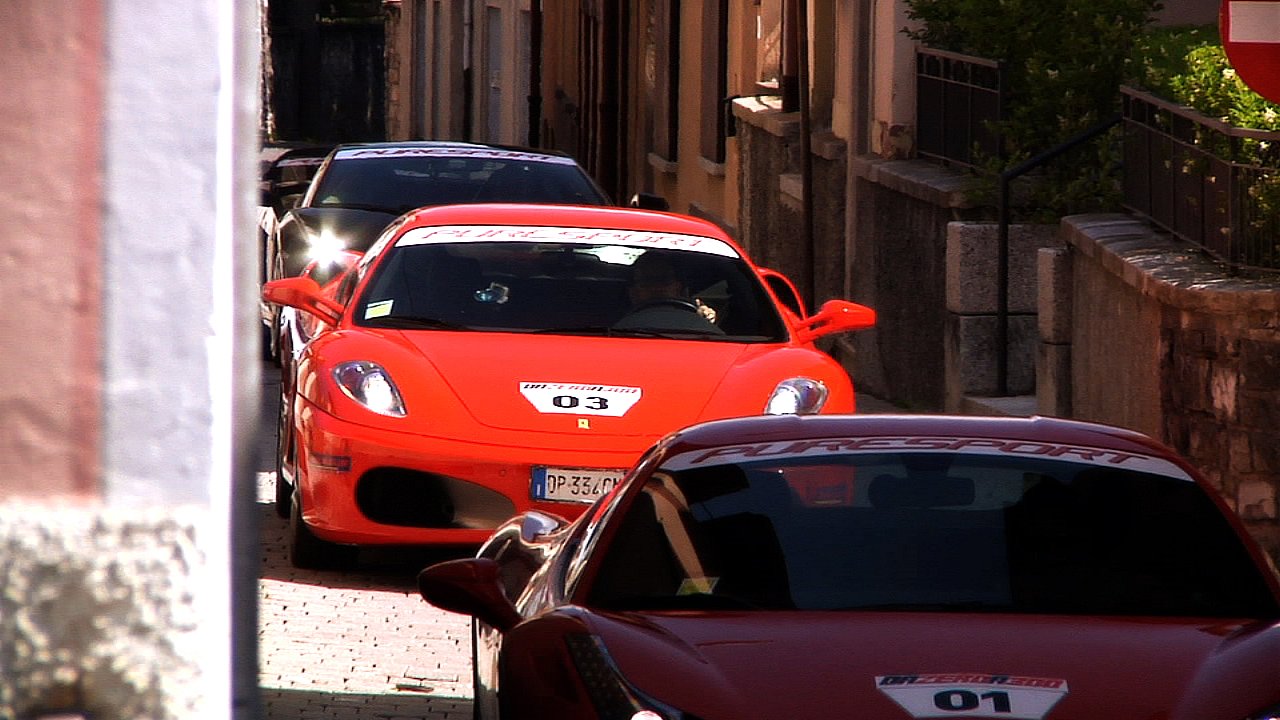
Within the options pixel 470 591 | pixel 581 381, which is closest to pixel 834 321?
pixel 581 381

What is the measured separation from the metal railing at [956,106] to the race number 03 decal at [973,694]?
1003 centimetres

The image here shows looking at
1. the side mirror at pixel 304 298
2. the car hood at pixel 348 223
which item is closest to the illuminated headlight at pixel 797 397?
the side mirror at pixel 304 298

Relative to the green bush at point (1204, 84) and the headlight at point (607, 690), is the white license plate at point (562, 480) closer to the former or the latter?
the green bush at point (1204, 84)

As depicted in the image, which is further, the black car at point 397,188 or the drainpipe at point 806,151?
the drainpipe at point 806,151

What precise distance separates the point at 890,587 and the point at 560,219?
5.86 meters

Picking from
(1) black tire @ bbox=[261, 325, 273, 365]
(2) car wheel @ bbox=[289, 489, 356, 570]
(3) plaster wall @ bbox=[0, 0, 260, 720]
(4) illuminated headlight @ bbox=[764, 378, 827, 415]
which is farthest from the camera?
(1) black tire @ bbox=[261, 325, 273, 365]

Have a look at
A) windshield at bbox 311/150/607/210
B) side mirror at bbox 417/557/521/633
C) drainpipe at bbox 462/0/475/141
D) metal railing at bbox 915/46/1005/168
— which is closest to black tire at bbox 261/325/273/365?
windshield at bbox 311/150/607/210

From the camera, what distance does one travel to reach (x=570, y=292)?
9.95m

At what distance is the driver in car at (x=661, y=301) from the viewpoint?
980 cm

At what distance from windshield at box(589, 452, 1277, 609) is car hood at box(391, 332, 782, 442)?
3.50 metres

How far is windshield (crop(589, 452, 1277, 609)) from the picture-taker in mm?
4801

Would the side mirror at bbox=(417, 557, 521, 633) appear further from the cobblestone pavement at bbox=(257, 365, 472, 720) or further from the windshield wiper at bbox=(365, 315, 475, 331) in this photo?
the windshield wiper at bbox=(365, 315, 475, 331)

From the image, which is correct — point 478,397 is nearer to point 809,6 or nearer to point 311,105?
point 809,6

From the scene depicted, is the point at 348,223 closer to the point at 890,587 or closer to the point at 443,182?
the point at 443,182
